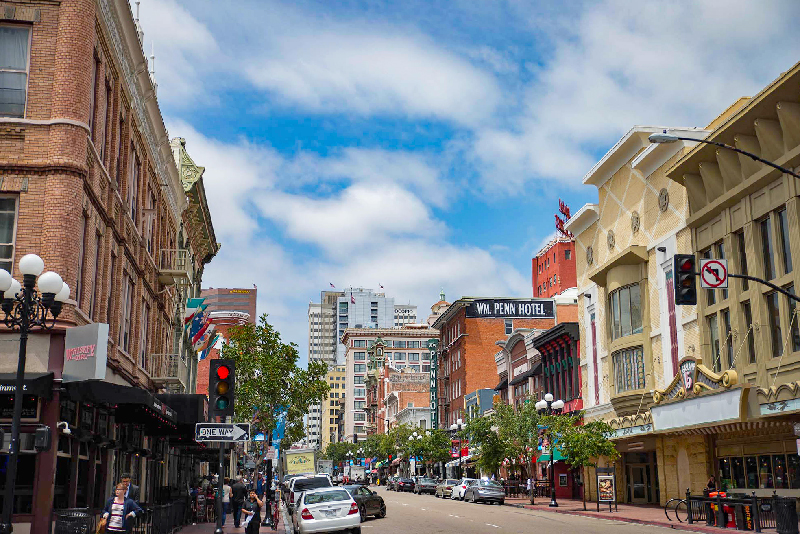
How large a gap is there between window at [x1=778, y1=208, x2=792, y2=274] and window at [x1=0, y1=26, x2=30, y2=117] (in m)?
25.4

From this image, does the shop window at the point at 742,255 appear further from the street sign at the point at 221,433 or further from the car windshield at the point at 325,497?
the street sign at the point at 221,433

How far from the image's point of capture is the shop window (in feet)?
107

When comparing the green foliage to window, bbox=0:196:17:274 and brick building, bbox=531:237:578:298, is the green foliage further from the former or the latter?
brick building, bbox=531:237:578:298

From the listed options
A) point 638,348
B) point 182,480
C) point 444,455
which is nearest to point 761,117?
point 638,348

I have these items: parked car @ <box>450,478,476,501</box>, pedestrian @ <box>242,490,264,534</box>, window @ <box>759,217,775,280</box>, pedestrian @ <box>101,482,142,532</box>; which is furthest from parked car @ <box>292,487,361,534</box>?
parked car @ <box>450,478,476,501</box>

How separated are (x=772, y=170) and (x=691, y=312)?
8.64 metres

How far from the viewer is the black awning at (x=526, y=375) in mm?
63294

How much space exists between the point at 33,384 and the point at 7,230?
414 cm

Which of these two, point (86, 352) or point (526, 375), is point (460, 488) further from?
point (86, 352)

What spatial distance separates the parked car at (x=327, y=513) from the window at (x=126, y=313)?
8.62 metres

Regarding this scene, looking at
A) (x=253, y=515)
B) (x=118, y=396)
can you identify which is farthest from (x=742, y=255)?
(x=118, y=396)

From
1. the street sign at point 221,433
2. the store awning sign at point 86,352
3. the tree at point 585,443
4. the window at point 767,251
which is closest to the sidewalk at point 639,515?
the tree at point 585,443

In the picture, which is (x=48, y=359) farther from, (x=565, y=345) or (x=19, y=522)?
(x=565, y=345)

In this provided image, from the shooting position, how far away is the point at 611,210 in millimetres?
47344
